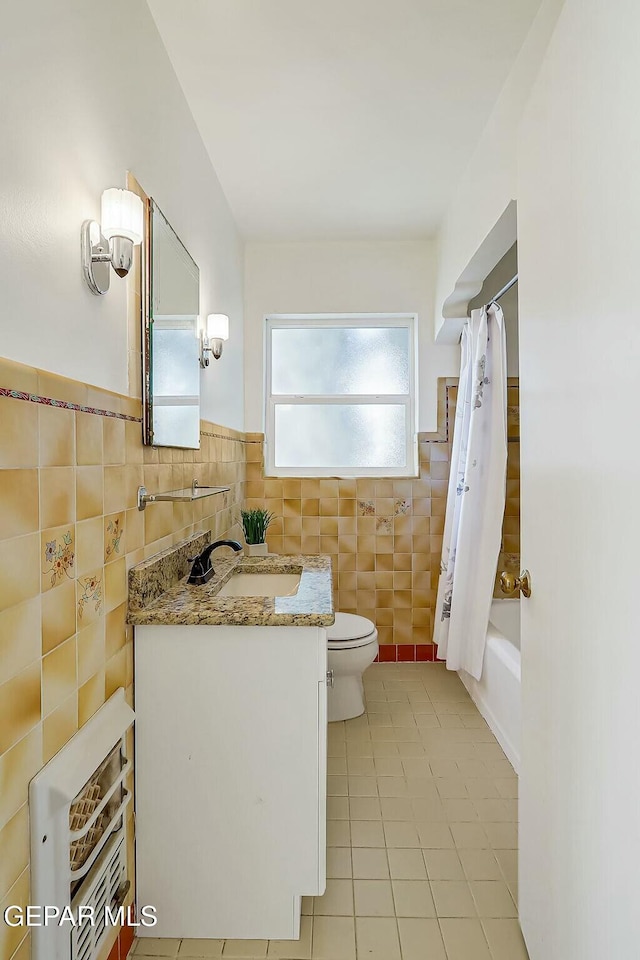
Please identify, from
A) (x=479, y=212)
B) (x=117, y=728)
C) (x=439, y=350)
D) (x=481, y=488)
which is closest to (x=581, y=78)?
(x=479, y=212)

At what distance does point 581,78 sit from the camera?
990 millimetres

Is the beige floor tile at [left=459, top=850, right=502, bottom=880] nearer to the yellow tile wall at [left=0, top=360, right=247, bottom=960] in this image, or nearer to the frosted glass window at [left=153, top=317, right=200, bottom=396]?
the yellow tile wall at [left=0, top=360, right=247, bottom=960]

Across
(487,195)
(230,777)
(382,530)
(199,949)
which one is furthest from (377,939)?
(487,195)

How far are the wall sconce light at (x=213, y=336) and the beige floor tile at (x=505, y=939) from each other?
1.96 meters

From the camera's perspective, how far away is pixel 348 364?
342 centimetres

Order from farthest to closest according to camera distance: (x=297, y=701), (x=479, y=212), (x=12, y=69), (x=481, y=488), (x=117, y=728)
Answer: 1. (x=481, y=488)
2. (x=479, y=212)
3. (x=297, y=701)
4. (x=117, y=728)
5. (x=12, y=69)

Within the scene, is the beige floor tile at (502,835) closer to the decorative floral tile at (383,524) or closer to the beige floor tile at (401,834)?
the beige floor tile at (401,834)

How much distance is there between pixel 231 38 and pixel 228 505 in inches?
70.6

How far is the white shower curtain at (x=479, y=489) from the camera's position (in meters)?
2.62

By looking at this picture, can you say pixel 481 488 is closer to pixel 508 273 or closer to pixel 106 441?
pixel 508 273

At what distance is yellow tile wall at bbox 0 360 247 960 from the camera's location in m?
0.89

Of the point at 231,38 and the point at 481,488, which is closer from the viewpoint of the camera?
the point at 231,38

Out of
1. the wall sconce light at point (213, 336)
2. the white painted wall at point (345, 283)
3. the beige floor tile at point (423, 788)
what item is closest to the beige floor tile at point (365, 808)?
the beige floor tile at point (423, 788)

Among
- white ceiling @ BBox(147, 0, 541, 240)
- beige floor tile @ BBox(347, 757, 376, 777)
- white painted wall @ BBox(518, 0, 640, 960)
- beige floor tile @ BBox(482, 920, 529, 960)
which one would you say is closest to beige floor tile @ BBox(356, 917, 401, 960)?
beige floor tile @ BBox(482, 920, 529, 960)
